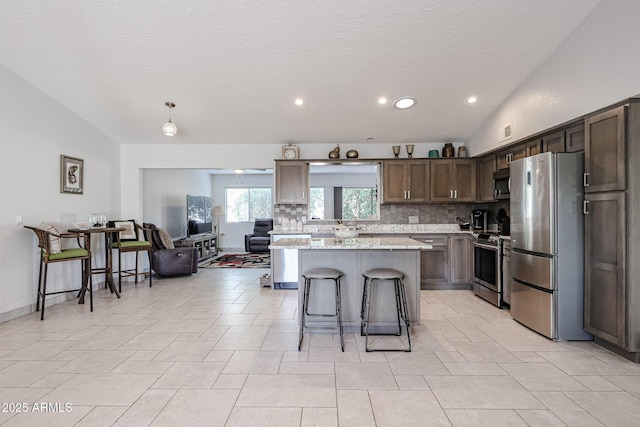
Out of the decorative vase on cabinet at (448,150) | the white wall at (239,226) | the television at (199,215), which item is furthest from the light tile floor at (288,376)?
the white wall at (239,226)

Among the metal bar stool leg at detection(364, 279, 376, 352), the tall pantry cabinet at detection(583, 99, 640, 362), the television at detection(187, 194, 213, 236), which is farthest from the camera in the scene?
the television at detection(187, 194, 213, 236)

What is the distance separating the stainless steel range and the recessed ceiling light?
2105mm

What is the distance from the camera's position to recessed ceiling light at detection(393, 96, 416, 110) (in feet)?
14.0

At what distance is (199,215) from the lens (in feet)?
29.7

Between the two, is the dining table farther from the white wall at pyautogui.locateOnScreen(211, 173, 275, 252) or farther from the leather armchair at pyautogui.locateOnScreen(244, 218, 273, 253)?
the white wall at pyautogui.locateOnScreen(211, 173, 275, 252)

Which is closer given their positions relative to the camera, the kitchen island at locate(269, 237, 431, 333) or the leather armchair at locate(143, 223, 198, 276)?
the kitchen island at locate(269, 237, 431, 333)

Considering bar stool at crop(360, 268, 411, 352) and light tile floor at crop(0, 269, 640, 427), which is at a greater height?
bar stool at crop(360, 268, 411, 352)

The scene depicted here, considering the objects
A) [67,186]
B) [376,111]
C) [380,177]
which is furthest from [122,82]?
[380,177]

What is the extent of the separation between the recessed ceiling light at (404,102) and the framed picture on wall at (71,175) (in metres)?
4.63

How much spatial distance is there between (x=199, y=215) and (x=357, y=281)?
693cm

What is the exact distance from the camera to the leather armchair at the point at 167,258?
19.4 feet

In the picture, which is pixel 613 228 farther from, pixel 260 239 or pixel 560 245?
pixel 260 239

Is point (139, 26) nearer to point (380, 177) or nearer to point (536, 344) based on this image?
point (380, 177)

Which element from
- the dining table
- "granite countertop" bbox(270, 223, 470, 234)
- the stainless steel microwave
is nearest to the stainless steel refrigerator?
the stainless steel microwave
